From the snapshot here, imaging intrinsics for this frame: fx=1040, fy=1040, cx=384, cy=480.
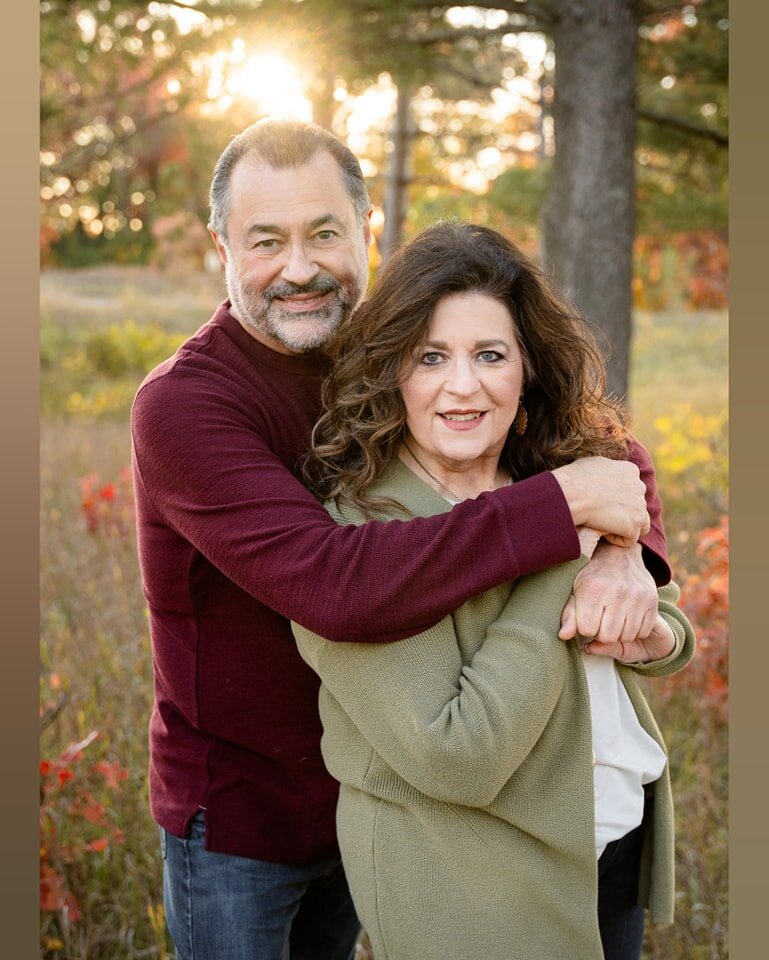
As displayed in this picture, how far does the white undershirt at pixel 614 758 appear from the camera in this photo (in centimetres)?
206

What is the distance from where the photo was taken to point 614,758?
6.76 feet

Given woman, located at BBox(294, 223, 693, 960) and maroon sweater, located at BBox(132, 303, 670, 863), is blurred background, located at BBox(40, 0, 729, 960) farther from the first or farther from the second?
maroon sweater, located at BBox(132, 303, 670, 863)

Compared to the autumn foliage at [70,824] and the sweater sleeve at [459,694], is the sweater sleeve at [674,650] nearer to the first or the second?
the sweater sleeve at [459,694]

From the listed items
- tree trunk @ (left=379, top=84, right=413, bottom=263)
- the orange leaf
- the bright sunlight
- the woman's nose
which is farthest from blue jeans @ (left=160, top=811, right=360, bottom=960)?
tree trunk @ (left=379, top=84, right=413, bottom=263)

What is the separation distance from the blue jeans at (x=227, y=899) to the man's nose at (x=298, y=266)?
3.91 ft

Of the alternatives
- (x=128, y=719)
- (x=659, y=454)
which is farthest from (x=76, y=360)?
(x=128, y=719)

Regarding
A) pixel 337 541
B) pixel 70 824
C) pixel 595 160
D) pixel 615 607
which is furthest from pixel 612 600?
pixel 595 160

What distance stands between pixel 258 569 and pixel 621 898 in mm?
1086

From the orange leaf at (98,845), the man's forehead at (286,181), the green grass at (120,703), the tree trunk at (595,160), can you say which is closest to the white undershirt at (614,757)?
the man's forehead at (286,181)

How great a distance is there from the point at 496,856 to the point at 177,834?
0.76 meters

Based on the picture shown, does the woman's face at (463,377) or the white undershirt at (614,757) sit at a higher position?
the woman's face at (463,377)

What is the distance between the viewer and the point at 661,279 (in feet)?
77.4

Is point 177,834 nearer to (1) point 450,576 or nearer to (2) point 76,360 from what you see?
(1) point 450,576

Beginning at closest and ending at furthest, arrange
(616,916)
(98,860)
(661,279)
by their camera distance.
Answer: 1. (616,916)
2. (98,860)
3. (661,279)
